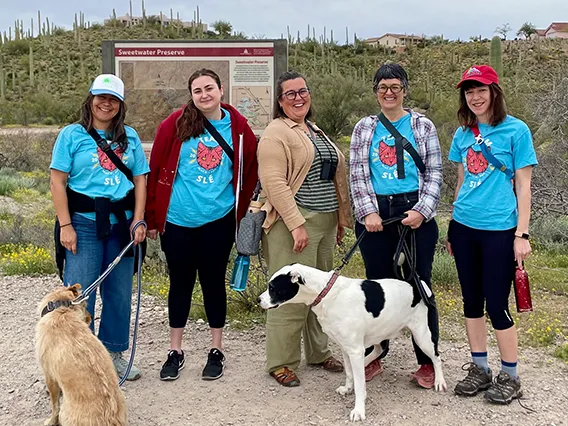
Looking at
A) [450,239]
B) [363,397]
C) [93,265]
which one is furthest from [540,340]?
[93,265]

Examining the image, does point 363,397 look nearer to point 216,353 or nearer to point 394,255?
point 394,255

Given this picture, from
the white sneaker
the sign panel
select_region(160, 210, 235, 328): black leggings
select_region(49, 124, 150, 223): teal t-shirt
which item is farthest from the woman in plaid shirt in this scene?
the sign panel

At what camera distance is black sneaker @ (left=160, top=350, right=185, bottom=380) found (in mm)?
4637

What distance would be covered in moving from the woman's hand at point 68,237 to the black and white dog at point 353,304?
1.31 meters

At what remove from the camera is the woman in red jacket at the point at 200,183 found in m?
4.33

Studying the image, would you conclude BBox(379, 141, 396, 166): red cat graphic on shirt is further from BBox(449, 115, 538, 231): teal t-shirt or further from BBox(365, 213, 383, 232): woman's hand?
BBox(449, 115, 538, 231): teal t-shirt

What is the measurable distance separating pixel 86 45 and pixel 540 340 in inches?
1939

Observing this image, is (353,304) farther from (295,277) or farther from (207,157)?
(207,157)

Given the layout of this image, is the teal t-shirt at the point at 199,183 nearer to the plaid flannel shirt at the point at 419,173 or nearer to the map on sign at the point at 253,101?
the plaid flannel shirt at the point at 419,173

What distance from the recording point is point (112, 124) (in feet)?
13.7

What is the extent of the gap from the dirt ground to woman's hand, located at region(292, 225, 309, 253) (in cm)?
109

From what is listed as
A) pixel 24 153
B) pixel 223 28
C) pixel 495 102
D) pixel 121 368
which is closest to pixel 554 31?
pixel 223 28

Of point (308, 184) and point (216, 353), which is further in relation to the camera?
point (216, 353)

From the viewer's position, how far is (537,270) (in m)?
8.22
